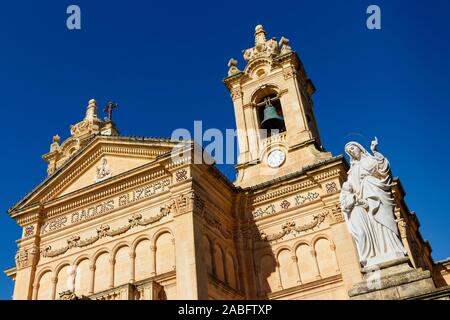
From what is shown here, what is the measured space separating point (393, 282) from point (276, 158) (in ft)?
61.6

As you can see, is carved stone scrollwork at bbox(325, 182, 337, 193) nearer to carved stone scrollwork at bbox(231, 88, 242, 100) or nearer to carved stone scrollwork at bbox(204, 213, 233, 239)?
carved stone scrollwork at bbox(204, 213, 233, 239)

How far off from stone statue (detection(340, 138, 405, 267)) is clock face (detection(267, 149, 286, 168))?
1650 centimetres

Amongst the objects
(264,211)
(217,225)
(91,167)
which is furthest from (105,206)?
(264,211)

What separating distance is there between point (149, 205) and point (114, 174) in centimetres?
317

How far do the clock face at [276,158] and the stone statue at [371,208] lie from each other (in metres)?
16.5

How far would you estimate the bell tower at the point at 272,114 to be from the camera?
2647 cm

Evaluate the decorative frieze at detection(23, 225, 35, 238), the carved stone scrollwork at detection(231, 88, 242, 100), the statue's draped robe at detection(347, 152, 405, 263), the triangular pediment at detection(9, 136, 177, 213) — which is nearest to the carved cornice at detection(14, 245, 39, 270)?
the decorative frieze at detection(23, 225, 35, 238)

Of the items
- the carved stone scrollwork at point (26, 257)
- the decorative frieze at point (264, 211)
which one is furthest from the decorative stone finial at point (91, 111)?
the decorative frieze at point (264, 211)

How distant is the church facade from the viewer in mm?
20344

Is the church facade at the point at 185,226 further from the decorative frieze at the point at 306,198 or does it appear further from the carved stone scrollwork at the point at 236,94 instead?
the carved stone scrollwork at the point at 236,94

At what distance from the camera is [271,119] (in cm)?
2817

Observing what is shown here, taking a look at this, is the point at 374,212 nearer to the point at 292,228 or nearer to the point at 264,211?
the point at 292,228

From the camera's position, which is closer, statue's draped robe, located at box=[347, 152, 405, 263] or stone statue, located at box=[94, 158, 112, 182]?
statue's draped robe, located at box=[347, 152, 405, 263]

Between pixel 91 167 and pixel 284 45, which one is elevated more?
pixel 284 45
